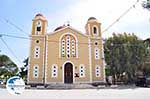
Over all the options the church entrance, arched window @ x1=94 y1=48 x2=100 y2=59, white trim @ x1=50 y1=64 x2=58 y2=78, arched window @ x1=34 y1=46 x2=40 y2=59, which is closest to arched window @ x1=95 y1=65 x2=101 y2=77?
arched window @ x1=94 y1=48 x2=100 y2=59

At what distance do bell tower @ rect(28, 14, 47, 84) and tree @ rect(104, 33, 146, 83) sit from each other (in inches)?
377

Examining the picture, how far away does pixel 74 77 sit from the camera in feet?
88.8

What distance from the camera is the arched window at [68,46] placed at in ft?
89.5

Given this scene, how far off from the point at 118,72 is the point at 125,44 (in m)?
4.59

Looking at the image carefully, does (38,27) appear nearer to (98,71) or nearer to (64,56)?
(64,56)

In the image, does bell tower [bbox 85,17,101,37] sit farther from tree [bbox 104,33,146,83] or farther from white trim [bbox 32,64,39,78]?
white trim [bbox 32,64,39,78]

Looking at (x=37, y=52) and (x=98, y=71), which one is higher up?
(x=37, y=52)

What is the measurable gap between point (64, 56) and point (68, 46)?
4.49ft

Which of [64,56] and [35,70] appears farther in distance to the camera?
[64,56]

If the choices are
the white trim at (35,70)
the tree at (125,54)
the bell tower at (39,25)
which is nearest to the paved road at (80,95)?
the white trim at (35,70)

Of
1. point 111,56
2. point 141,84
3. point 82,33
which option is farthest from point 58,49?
point 141,84

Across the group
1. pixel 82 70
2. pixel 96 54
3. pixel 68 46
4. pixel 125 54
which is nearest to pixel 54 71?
pixel 82 70

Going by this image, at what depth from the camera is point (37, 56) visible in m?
26.9

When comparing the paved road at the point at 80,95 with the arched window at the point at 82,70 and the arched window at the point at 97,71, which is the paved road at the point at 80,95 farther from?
the arched window at the point at 97,71
